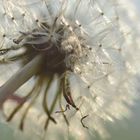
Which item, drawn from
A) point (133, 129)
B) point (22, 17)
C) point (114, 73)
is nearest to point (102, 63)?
point (114, 73)

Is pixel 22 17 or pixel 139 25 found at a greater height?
pixel 22 17

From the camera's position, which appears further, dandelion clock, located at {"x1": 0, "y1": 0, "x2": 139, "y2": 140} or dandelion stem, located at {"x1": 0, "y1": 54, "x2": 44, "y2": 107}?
dandelion clock, located at {"x1": 0, "y1": 0, "x2": 139, "y2": 140}

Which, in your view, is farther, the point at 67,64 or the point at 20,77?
the point at 67,64

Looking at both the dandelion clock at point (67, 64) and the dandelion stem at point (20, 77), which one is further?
the dandelion clock at point (67, 64)

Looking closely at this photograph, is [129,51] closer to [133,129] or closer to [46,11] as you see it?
[46,11]

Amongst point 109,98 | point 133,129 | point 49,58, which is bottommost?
point 133,129
